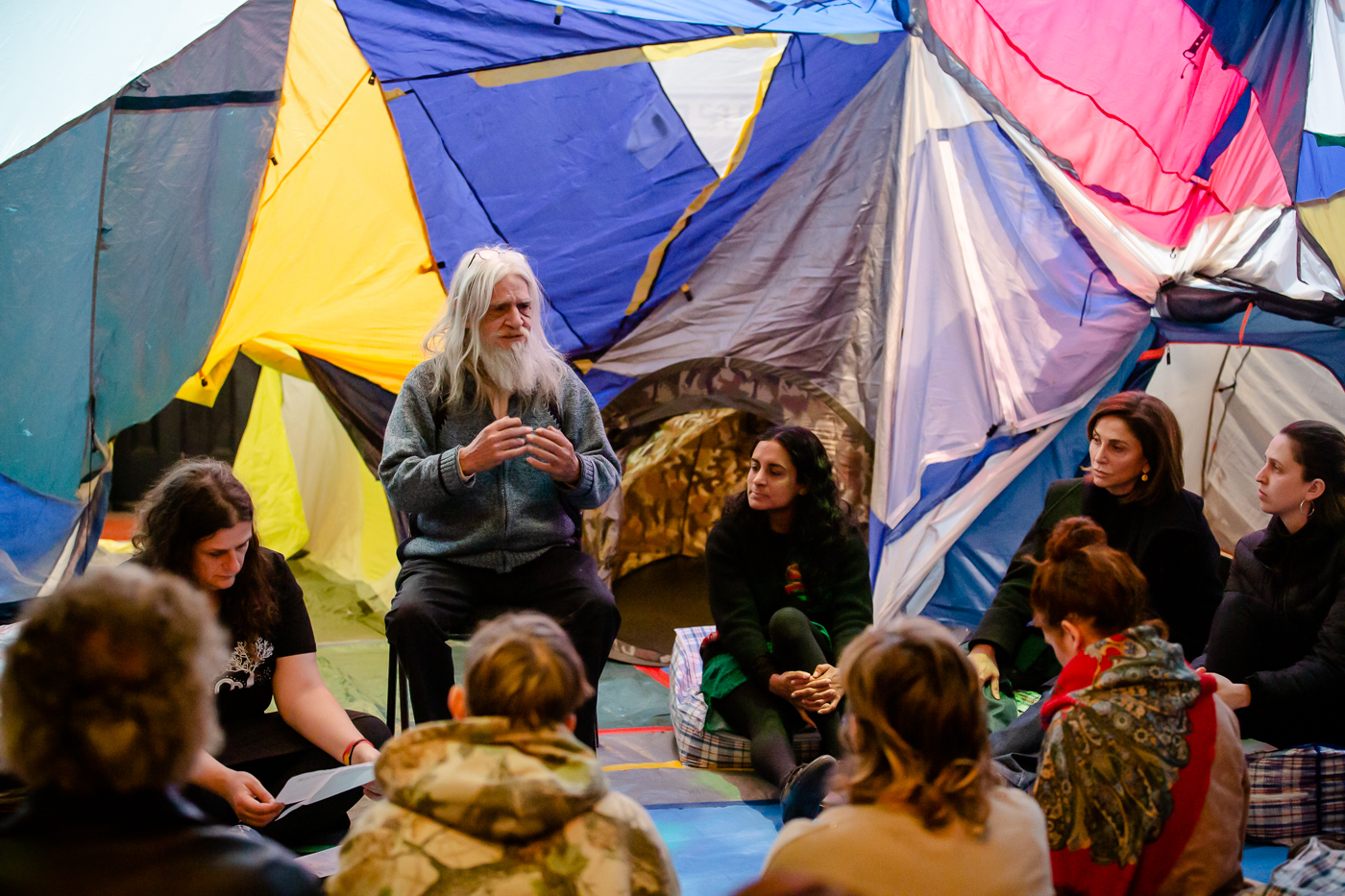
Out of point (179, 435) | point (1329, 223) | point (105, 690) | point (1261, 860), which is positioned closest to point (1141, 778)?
point (1261, 860)

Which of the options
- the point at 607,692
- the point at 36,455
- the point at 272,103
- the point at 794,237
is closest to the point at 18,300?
the point at 36,455

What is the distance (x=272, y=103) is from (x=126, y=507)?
4.14 m

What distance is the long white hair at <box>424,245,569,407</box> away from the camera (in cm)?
283

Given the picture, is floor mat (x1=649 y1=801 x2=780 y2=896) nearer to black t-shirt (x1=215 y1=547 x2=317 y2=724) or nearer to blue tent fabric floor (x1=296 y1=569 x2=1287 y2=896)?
blue tent fabric floor (x1=296 y1=569 x2=1287 y2=896)

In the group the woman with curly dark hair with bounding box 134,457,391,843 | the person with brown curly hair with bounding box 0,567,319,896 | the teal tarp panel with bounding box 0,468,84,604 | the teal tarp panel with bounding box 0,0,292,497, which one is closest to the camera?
the person with brown curly hair with bounding box 0,567,319,896

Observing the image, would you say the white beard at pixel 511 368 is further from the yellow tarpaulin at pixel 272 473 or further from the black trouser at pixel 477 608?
the yellow tarpaulin at pixel 272 473

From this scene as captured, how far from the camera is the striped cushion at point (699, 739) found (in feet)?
9.84

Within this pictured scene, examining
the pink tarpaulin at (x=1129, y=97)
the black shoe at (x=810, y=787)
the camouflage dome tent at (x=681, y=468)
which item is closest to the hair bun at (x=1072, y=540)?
the black shoe at (x=810, y=787)

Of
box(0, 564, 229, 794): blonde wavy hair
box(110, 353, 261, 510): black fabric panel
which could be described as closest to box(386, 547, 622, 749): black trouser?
box(0, 564, 229, 794): blonde wavy hair

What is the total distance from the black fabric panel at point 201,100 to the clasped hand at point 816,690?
9.81 ft

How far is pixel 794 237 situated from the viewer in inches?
169

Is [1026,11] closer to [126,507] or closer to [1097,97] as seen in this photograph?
[1097,97]

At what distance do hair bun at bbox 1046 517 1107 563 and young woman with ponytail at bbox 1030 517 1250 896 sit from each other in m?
0.12

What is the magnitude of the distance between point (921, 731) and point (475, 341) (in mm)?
1814
